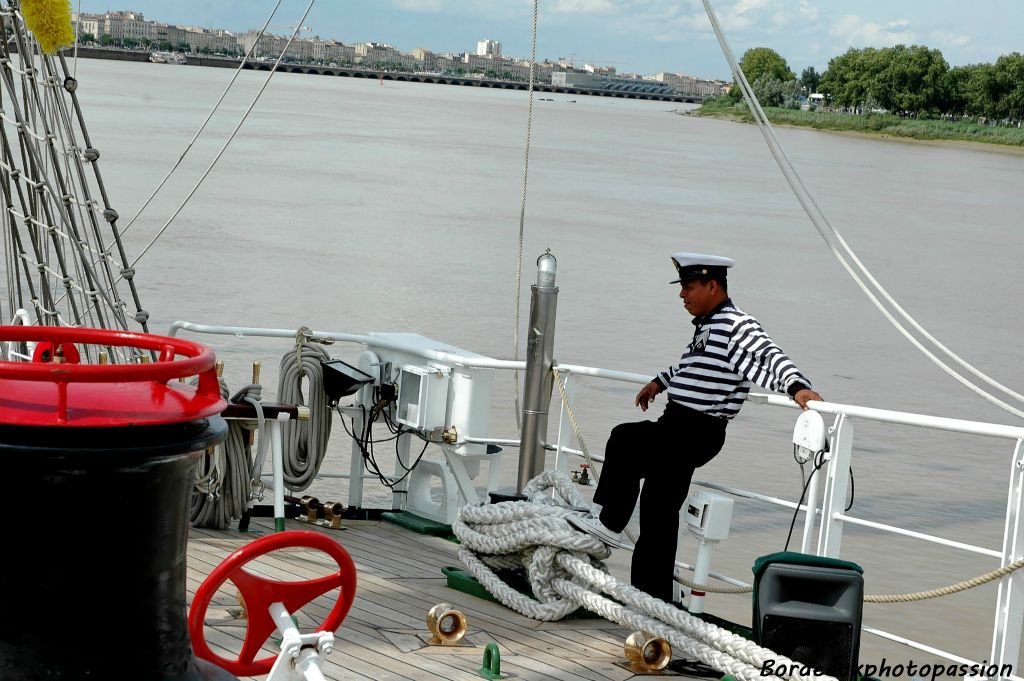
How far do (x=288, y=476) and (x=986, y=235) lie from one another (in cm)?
3439

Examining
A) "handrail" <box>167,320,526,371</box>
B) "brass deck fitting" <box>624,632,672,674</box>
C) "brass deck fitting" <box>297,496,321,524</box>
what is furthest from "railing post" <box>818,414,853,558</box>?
"brass deck fitting" <box>297,496,321,524</box>

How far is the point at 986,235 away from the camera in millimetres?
36688

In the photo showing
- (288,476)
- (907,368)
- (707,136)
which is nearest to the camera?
(288,476)

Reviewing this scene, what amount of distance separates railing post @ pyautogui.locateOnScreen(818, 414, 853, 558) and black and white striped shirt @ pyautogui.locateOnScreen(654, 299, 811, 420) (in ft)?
0.81

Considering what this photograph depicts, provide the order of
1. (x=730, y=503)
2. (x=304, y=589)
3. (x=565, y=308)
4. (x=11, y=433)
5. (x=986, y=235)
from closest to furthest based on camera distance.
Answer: (x=11, y=433) → (x=304, y=589) → (x=730, y=503) → (x=565, y=308) → (x=986, y=235)

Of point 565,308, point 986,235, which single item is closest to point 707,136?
point 986,235

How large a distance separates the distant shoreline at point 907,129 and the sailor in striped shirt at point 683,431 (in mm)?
86442

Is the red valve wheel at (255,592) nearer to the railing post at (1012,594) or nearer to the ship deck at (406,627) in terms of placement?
the ship deck at (406,627)

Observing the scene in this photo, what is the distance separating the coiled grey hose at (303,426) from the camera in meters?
5.98

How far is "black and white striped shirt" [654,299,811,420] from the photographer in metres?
4.46

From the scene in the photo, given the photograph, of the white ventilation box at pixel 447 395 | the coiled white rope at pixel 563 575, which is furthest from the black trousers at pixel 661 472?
the white ventilation box at pixel 447 395

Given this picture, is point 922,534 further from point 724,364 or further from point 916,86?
point 916,86

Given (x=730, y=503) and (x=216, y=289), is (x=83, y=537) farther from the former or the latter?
(x=216, y=289)

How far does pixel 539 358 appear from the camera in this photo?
18.1 ft
